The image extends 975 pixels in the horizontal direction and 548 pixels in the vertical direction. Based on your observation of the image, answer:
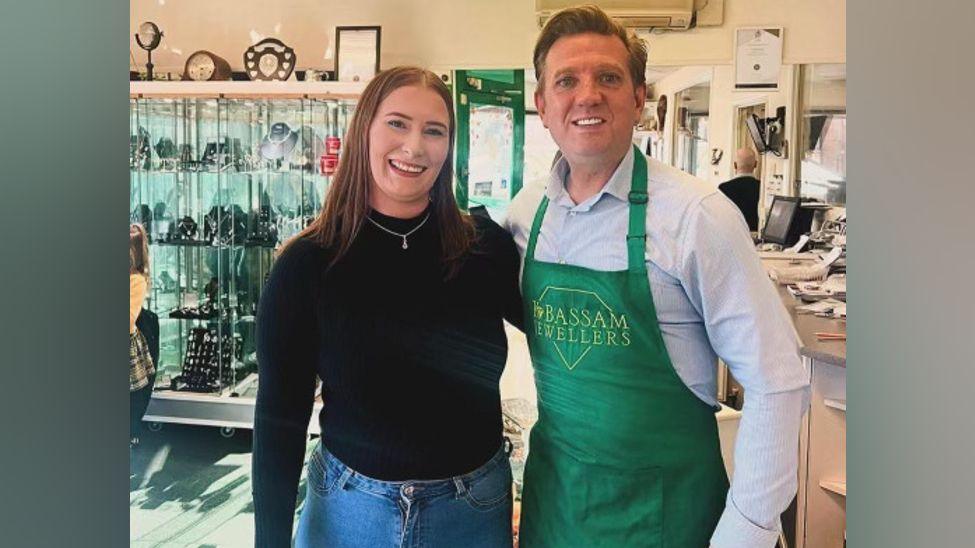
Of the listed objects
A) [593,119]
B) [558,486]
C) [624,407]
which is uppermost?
[593,119]

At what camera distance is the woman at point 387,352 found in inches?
29.0

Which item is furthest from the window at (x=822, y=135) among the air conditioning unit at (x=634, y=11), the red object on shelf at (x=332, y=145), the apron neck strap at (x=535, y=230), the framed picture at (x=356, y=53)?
the red object on shelf at (x=332, y=145)

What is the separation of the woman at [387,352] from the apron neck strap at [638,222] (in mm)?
148

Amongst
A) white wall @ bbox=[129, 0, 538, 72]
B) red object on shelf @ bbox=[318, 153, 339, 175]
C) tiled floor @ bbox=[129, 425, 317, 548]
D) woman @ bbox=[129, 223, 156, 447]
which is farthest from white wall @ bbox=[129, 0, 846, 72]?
tiled floor @ bbox=[129, 425, 317, 548]

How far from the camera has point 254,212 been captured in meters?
0.98

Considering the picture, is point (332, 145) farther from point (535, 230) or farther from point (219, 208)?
point (535, 230)

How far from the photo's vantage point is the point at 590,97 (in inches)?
27.9

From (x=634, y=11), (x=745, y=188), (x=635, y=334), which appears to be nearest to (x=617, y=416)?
(x=635, y=334)

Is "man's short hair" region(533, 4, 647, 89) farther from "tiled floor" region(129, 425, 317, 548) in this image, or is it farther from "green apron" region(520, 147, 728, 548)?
"tiled floor" region(129, 425, 317, 548)

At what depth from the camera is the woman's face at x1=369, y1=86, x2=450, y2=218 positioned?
755mm

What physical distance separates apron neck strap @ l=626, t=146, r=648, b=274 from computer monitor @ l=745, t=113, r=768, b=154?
0.26 meters
